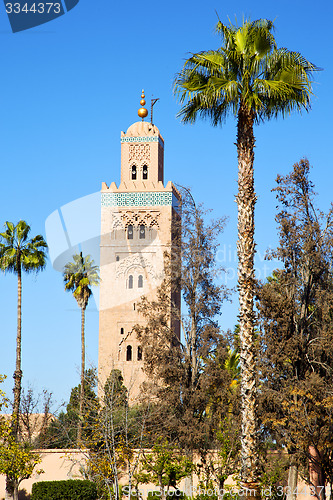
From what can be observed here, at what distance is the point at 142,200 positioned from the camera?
169 ft

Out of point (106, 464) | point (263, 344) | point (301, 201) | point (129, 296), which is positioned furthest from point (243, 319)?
point (129, 296)

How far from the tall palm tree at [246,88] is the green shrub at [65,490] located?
35.6 ft

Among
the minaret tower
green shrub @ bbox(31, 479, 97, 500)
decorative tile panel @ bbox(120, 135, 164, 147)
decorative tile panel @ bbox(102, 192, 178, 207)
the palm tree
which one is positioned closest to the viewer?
green shrub @ bbox(31, 479, 97, 500)

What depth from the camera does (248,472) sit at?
12.9m

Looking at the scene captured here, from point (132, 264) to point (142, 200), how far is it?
461cm

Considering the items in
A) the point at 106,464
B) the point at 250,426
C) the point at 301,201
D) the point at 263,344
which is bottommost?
the point at 106,464

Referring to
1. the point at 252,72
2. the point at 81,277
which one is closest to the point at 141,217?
the point at 81,277

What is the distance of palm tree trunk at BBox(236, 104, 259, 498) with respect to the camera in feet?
42.6

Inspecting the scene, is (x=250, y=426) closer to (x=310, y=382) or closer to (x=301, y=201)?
(x=310, y=382)

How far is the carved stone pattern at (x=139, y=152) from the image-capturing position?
2085 inches

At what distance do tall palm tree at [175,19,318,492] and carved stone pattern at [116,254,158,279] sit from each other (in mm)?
36497

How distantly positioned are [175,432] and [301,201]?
9.33 metres

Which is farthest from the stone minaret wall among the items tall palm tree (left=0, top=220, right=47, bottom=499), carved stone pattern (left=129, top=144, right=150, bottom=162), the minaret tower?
tall palm tree (left=0, top=220, right=47, bottom=499)

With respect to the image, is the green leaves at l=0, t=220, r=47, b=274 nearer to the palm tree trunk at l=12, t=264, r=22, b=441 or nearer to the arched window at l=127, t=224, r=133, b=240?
the palm tree trunk at l=12, t=264, r=22, b=441
